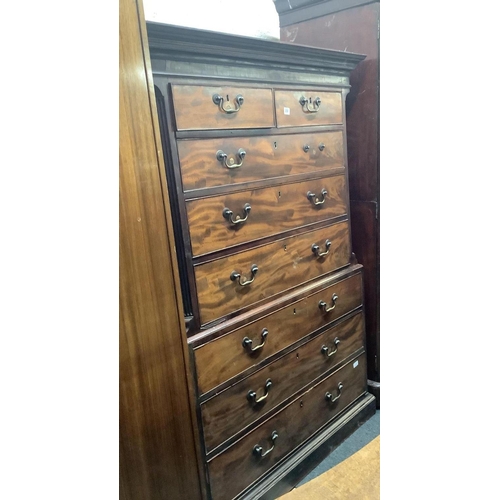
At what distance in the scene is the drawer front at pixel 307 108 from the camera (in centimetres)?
144

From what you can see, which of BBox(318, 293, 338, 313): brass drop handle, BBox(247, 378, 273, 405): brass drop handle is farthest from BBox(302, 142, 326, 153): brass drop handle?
BBox(247, 378, 273, 405): brass drop handle

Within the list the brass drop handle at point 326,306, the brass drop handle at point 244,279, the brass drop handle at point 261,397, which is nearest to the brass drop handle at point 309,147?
the brass drop handle at point 244,279

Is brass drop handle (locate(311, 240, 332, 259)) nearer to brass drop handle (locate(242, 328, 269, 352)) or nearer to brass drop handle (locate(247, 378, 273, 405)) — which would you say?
brass drop handle (locate(242, 328, 269, 352))

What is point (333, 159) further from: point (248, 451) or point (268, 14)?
point (248, 451)

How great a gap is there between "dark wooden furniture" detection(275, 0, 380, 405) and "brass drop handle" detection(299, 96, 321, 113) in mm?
356

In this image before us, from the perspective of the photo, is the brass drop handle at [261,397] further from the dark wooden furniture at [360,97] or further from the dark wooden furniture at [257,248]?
the dark wooden furniture at [360,97]

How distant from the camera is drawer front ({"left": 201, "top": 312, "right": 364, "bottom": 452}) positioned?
133 cm

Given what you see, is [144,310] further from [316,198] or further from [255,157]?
[316,198]

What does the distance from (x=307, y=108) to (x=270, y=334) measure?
83 cm

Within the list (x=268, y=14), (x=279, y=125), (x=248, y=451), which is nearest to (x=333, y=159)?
(x=279, y=125)
